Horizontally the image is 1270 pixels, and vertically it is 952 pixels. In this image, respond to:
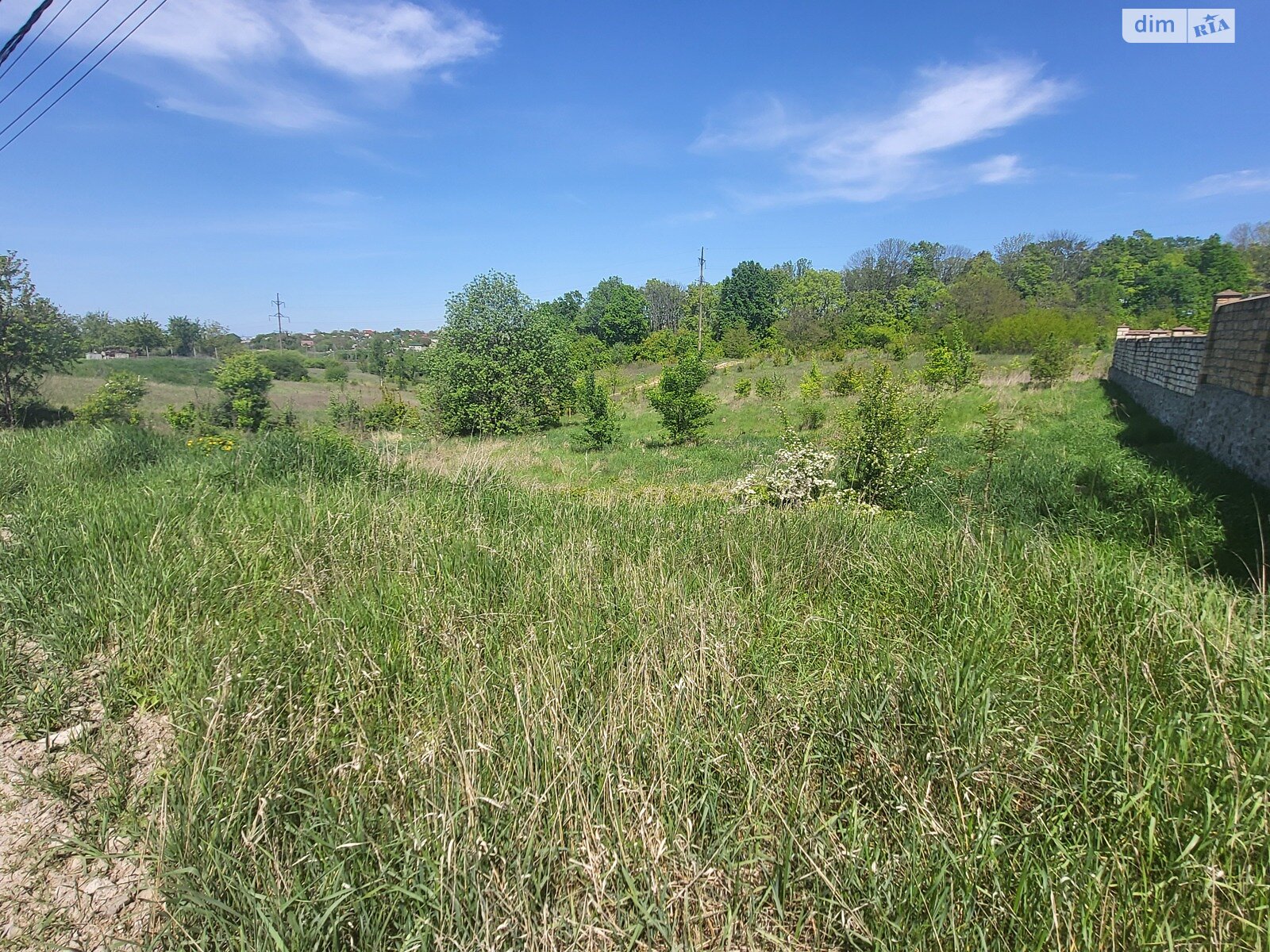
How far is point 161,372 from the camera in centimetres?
2541

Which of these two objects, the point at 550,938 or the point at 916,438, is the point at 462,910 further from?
the point at 916,438

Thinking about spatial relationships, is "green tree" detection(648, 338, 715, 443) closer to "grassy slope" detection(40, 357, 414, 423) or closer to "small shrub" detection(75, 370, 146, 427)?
"grassy slope" detection(40, 357, 414, 423)

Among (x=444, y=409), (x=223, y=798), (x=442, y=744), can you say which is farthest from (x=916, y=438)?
(x=444, y=409)

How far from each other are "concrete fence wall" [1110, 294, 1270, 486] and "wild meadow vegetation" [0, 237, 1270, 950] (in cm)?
199

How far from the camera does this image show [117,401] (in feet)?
51.2

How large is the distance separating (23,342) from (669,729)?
1863 centimetres

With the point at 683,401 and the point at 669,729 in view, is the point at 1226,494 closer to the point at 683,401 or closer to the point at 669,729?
the point at 669,729

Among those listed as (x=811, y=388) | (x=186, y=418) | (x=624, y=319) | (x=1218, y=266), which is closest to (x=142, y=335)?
(x=186, y=418)

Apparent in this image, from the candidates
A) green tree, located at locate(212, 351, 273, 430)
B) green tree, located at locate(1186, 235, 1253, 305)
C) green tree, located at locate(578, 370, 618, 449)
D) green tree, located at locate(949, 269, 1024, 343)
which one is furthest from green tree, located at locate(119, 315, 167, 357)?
green tree, located at locate(1186, 235, 1253, 305)

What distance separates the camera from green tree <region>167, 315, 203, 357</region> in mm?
39750

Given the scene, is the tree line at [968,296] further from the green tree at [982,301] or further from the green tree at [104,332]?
the green tree at [104,332]

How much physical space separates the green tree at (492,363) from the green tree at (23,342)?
12.2 meters

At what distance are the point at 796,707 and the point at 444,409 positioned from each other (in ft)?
82.0

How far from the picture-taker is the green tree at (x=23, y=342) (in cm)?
1362
